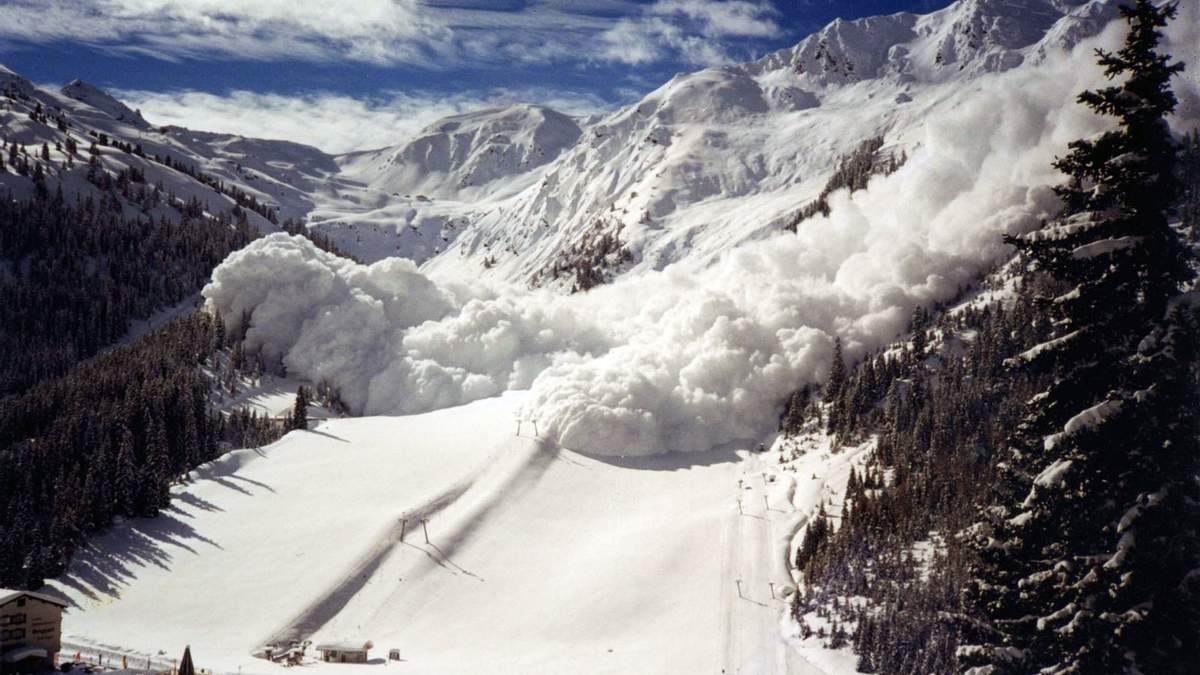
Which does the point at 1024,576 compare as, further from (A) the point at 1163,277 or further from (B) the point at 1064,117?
(B) the point at 1064,117

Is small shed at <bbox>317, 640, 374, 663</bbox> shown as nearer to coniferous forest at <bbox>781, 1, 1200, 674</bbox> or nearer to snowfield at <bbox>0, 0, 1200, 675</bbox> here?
snowfield at <bbox>0, 0, 1200, 675</bbox>

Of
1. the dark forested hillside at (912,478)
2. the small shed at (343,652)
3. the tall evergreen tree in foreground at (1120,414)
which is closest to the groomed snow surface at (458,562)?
the small shed at (343,652)

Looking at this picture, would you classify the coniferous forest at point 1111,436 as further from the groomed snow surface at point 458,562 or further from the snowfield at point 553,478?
the groomed snow surface at point 458,562

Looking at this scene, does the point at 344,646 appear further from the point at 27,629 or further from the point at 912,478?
the point at 912,478

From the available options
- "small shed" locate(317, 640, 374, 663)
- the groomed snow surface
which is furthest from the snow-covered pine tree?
"small shed" locate(317, 640, 374, 663)

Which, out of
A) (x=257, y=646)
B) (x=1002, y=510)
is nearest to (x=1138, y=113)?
(x=1002, y=510)

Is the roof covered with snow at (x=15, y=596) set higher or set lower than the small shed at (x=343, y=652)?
higher
